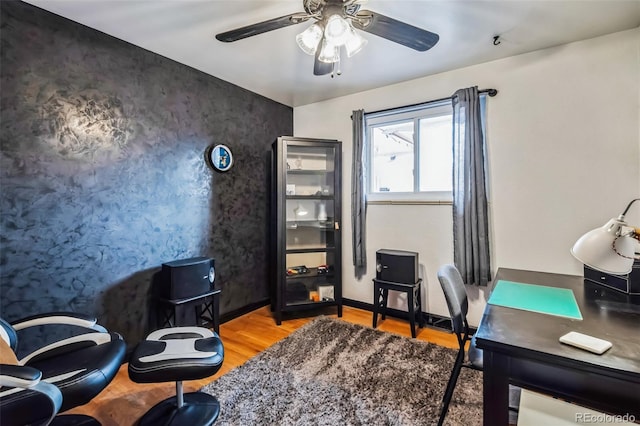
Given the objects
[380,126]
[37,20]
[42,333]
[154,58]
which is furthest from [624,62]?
[42,333]

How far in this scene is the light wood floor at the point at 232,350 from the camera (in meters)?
1.67

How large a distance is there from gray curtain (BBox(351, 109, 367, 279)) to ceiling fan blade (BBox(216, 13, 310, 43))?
1.76m

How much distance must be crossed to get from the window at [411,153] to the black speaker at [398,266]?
624 mm

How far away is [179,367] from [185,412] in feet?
1.31

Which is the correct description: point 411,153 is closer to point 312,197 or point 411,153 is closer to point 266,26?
point 312,197

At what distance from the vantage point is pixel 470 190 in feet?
8.20

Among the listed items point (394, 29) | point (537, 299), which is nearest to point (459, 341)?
point (537, 299)

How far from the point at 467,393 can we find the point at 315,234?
2.02 m

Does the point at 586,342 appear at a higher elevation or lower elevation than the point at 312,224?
lower

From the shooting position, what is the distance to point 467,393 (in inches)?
70.1

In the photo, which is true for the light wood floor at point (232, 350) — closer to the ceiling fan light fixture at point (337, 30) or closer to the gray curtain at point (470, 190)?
the gray curtain at point (470, 190)

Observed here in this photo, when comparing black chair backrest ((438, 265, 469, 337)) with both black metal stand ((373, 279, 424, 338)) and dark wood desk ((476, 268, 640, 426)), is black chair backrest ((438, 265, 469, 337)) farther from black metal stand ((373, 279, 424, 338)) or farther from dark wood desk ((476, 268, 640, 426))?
black metal stand ((373, 279, 424, 338))

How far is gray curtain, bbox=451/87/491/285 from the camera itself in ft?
8.09

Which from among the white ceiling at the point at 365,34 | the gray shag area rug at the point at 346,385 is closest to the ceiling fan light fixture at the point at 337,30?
the white ceiling at the point at 365,34
